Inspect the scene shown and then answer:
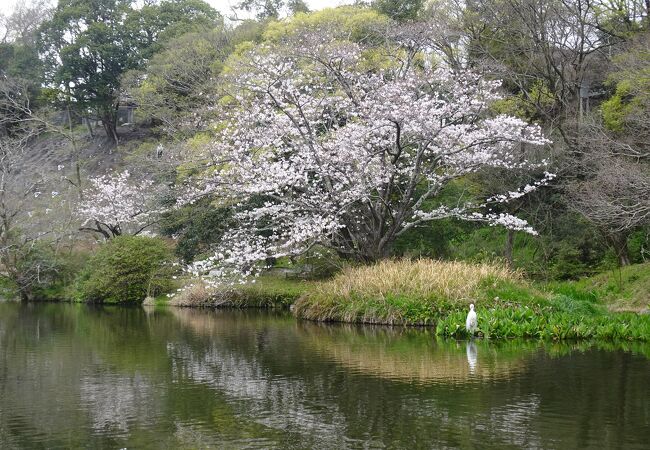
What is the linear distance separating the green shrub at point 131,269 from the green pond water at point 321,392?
972 cm

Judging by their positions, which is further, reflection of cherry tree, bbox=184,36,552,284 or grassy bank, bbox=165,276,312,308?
grassy bank, bbox=165,276,312,308

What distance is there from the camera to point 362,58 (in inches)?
924

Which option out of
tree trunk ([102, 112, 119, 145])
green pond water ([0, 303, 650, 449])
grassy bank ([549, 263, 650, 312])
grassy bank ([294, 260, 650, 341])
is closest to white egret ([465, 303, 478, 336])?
grassy bank ([294, 260, 650, 341])

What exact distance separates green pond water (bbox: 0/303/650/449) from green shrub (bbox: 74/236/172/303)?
9.72 m

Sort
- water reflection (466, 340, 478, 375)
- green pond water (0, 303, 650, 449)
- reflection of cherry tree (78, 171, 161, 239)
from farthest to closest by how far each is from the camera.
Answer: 1. reflection of cherry tree (78, 171, 161, 239)
2. water reflection (466, 340, 478, 375)
3. green pond water (0, 303, 650, 449)

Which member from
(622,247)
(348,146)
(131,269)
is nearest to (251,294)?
(131,269)

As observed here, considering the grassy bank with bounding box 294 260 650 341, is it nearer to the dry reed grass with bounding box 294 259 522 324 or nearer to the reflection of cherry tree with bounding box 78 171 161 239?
the dry reed grass with bounding box 294 259 522 324

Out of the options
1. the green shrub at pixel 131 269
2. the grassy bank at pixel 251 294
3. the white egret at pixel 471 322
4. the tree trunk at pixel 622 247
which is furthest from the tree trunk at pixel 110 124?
the white egret at pixel 471 322

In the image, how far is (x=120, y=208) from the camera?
99.9ft

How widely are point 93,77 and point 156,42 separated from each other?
4.68m

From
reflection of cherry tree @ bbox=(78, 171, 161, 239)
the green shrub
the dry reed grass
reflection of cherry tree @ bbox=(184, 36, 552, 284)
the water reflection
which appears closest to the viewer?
the water reflection

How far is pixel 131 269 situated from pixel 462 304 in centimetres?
1406

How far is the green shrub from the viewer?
26.4m

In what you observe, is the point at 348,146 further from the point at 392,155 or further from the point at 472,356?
the point at 472,356
